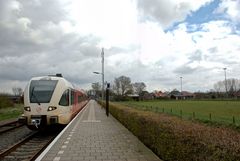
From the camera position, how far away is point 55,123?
18.7 metres

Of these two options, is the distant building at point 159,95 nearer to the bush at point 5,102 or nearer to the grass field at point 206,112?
the bush at point 5,102

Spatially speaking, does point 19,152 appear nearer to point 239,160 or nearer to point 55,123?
point 55,123

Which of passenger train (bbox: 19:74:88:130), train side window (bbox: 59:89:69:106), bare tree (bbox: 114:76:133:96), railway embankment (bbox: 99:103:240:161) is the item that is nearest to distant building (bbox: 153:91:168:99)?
bare tree (bbox: 114:76:133:96)

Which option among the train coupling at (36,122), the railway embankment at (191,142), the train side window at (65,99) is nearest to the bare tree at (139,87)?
the train side window at (65,99)

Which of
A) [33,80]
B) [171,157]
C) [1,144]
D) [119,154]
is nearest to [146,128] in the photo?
[119,154]

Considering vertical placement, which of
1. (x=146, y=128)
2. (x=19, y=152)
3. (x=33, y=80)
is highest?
(x=33, y=80)

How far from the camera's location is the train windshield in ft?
62.2

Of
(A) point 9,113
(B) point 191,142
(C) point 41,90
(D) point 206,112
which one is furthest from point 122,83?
(B) point 191,142

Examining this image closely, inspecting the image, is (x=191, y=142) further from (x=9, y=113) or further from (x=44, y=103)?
(x=9, y=113)

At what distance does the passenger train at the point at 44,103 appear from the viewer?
18406mm

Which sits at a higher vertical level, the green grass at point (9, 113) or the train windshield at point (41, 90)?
the train windshield at point (41, 90)

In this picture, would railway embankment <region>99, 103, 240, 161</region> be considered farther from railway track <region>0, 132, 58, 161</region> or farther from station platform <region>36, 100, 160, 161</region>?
railway track <region>0, 132, 58, 161</region>

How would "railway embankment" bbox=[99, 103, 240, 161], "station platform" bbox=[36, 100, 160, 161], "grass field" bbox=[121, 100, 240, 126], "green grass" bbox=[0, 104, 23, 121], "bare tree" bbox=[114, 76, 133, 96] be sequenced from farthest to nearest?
"bare tree" bbox=[114, 76, 133, 96], "green grass" bbox=[0, 104, 23, 121], "grass field" bbox=[121, 100, 240, 126], "station platform" bbox=[36, 100, 160, 161], "railway embankment" bbox=[99, 103, 240, 161]

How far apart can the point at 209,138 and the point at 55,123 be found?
12939 millimetres
